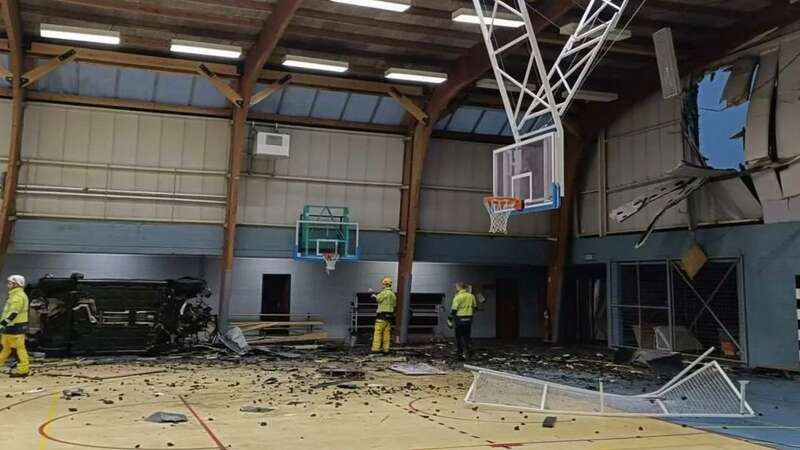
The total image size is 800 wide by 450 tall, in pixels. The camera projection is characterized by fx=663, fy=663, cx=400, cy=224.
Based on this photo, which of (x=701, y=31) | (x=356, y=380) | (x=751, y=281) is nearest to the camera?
(x=356, y=380)

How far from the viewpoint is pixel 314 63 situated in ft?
57.4

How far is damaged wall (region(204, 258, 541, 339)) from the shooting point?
2120cm

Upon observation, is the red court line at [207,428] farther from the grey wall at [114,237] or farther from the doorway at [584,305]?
the doorway at [584,305]

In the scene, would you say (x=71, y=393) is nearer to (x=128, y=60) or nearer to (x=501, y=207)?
(x=501, y=207)

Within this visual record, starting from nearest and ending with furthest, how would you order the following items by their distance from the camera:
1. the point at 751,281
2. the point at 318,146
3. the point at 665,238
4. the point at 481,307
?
the point at 751,281
the point at 665,238
the point at 318,146
the point at 481,307

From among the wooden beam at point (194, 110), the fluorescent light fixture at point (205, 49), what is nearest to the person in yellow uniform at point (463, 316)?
the wooden beam at point (194, 110)

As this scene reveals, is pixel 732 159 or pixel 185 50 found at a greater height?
pixel 185 50

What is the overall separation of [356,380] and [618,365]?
708 cm

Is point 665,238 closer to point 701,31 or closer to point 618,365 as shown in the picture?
point 618,365

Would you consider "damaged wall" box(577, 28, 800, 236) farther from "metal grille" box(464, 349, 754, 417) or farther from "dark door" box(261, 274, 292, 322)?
"dark door" box(261, 274, 292, 322)

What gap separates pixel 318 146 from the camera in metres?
20.8

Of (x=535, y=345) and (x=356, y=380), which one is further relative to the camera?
(x=535, y=345)

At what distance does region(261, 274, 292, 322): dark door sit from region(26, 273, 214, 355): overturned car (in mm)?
4598

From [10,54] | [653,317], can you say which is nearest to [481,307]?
[653,317]
